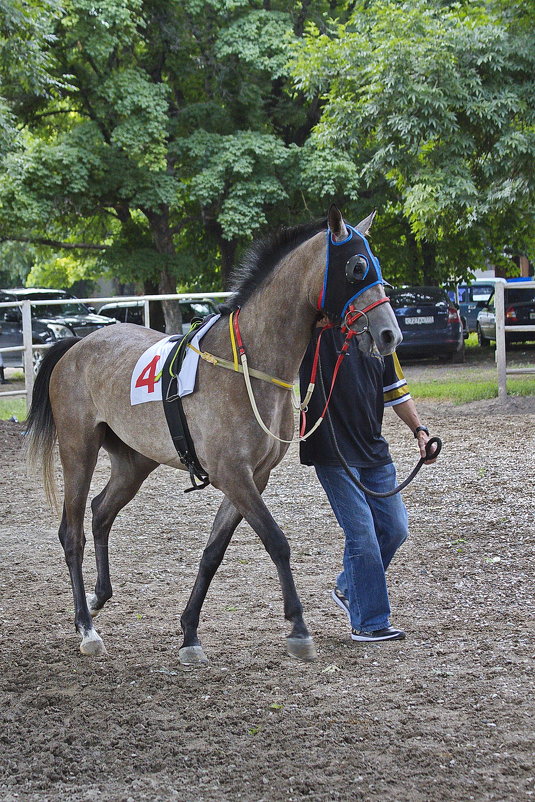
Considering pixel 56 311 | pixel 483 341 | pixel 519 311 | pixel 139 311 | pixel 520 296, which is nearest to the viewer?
pixel 56 311

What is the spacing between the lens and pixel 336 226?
13.9ft

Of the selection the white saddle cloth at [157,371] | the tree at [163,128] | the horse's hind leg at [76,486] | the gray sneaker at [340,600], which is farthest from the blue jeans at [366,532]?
the tree at [163,128]

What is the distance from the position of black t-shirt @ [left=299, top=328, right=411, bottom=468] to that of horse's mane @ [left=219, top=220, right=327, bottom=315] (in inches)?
16.7

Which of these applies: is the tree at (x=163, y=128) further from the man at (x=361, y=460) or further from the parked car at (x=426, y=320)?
the man at (x=361, y=460)

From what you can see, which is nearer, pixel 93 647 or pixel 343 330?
pixel 343 330

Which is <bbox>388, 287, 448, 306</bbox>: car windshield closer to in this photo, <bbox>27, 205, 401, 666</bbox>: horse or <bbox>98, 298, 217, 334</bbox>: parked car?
<bbox>98, 298, 217, 334</bbox>: parked car

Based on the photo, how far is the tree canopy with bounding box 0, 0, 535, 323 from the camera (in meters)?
14.6

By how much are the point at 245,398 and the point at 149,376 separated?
2.32ft

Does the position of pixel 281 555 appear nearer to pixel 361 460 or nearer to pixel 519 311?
pixel 361 460

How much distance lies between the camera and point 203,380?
A: 4703 millimetres

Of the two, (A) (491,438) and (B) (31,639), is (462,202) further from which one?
(B) (31,639)

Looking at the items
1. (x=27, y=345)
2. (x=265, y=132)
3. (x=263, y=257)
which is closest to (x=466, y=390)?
(x=27, y=345)

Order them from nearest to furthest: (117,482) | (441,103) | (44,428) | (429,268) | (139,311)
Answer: (117,482)
(44,428)
(441,103)
(139,311)
(429,268)

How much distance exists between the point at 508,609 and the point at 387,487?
44.6 inches
